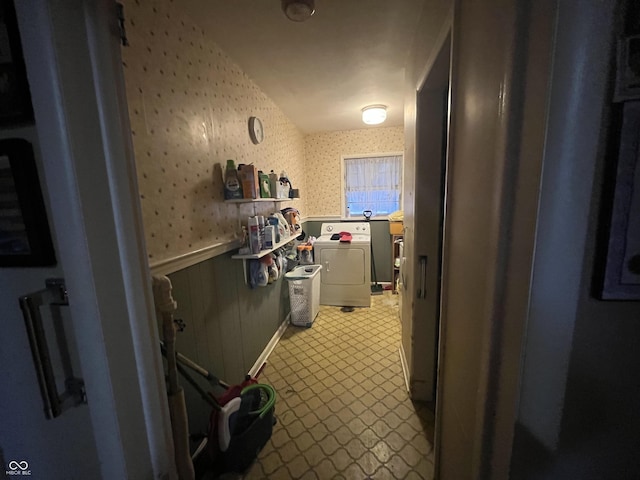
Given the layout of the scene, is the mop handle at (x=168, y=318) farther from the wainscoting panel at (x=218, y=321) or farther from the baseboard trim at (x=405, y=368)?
the baseboard trim at (x=405, y=368)

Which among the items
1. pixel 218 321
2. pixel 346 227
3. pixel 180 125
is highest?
pixel 180 125

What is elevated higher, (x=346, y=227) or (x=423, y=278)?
(x=346, y=227)

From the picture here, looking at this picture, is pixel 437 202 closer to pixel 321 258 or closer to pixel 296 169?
pixel 321 258

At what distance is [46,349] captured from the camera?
532 mm

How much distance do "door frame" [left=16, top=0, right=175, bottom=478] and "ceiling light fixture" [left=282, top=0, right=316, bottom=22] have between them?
3.32 ft

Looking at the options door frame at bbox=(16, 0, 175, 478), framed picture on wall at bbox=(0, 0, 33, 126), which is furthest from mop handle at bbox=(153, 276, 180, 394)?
framed picture on wall at bbox=(0, 0, 33, 126)

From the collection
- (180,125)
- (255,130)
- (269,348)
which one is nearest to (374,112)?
(255,130)

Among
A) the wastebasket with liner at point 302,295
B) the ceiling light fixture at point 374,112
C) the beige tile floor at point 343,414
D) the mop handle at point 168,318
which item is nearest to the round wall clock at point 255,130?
the ceiling light fixture at point 374,112

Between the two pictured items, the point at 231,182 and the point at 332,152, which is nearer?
the point at 231,182

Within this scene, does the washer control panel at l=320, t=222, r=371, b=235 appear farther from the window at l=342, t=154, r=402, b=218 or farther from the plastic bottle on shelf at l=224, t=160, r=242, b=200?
the plastic bottle on shelf at l=224, t=160, r=242, b=200

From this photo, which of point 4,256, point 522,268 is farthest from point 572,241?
point 4,256

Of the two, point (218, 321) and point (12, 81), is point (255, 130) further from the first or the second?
point (12, 81)

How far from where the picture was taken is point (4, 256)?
0.60 meters

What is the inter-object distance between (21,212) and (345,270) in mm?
2915
